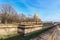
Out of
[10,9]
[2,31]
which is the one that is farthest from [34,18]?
A: [2,31]

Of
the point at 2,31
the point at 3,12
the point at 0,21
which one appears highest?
the point at 3,12

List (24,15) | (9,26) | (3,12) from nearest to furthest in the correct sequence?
(9,26) < (3,12) < (24,15)

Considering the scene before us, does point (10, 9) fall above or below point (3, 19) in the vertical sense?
above

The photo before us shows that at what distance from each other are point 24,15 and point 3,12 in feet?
8.33

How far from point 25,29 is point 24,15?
14.6ft

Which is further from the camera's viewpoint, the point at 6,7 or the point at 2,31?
the point at 6,7

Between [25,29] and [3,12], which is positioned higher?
[3,12]

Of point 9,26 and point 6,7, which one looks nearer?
point 9,26

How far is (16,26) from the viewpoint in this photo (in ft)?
23.0

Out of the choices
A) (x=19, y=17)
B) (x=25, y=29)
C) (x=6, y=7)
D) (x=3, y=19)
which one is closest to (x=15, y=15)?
(x=19, y=17)

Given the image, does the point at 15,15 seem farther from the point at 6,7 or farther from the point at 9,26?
the point at 9,26

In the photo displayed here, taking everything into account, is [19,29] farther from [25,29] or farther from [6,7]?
[6,7]

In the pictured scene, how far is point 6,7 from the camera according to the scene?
8984mm

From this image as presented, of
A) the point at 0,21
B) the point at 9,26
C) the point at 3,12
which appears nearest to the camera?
the point at 9,26
